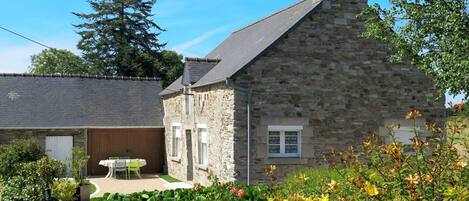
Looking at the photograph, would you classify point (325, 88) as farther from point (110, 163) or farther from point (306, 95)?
point (110, 163)

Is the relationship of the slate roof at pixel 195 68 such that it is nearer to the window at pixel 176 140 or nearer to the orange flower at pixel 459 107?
the window at pixel 176 140

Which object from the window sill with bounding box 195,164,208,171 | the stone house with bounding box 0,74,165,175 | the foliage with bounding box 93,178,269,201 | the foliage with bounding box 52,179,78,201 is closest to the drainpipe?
the window sill with bounding box 195,164,208,171

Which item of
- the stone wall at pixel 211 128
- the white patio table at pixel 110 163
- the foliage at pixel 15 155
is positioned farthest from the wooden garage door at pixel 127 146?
the foliage at pixel 15 155

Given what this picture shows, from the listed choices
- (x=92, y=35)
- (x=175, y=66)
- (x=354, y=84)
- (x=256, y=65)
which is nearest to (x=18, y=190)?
(x=256, y=65)

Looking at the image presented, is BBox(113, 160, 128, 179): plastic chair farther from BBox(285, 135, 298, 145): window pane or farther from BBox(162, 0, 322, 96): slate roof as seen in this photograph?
BBox(285, 135, 298, 145): window pane

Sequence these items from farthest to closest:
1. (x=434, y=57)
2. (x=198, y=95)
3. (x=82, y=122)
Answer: (x=82, y=122) → (x=198, y=95) → (x=434, y=57)

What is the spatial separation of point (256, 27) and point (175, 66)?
79.1ft

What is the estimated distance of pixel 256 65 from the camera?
48.3 ft

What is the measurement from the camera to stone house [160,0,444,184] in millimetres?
14656

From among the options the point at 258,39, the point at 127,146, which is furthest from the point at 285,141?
the point at 127,146

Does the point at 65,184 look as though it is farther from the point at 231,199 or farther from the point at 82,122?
the point at 82,122

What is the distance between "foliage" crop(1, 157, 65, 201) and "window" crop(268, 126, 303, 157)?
591 centimetres

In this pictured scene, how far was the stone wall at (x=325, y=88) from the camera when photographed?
14.7 meters

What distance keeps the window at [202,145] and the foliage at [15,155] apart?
17.3ft
